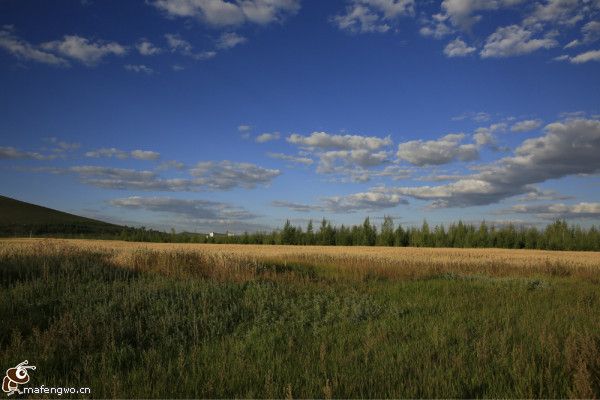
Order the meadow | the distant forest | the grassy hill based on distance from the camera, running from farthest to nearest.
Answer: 1. the grassy hill
2. the distant forest
3. the meadow

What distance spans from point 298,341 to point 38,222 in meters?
91.8

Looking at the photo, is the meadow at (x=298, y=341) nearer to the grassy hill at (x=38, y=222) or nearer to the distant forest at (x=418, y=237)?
the distant forest at (x=418, y=237)

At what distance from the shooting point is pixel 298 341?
7.35 m

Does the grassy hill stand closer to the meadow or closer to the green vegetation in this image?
the green vegetation

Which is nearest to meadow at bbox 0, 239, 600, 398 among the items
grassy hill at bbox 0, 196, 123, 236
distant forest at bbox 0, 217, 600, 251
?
distant forest at bbox 0, 217, 600, 251

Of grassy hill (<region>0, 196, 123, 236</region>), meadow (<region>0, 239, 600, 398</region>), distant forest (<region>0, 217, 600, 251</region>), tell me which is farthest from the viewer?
grassy hill (<region>0, 196, 123, 236</region>)

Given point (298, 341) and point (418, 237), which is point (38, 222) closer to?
point (418, 237)

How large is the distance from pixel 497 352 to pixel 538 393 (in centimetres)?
124

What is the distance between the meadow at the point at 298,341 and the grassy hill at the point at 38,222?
75.4 metres

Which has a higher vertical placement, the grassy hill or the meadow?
the grassy hill

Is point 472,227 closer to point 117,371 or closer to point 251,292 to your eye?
point 251,292

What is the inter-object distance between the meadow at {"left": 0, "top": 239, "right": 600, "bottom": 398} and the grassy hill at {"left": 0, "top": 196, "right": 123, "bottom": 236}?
75382 mm

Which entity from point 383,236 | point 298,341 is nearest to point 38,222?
point 383,236

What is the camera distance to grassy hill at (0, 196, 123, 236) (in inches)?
3100
